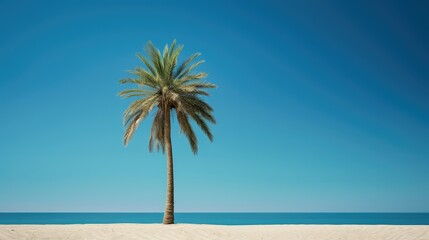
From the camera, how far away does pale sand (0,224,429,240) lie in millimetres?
18547

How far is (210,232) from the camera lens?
795 inches

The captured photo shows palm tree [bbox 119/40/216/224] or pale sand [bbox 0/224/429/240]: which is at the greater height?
palm tree [bbox 119/40/216/224]

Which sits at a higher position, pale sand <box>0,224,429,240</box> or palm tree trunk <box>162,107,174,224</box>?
palm tree trunk <box>162,107,174,224</box>

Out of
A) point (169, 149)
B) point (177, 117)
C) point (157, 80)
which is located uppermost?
point (157, 80)

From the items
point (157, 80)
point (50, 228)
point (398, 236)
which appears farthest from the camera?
point (157, 80)

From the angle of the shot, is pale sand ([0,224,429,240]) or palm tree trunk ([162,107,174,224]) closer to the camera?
pale sand ([0,224,429,240])

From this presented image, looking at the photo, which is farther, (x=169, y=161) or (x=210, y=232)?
(x=169, y=161)

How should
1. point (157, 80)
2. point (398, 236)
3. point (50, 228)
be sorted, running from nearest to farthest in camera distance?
1. point (398, 236)
2. point (50, 228)
3. point (157, 80)

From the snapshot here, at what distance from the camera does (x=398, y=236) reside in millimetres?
19031

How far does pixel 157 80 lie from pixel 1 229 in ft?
38.1

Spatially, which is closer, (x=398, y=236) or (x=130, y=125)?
(x=398, y=236)

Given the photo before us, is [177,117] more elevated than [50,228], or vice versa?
[177,117]

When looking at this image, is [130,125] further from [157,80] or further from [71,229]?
[71,229]

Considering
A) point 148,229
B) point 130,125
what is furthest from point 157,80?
point 148,229
